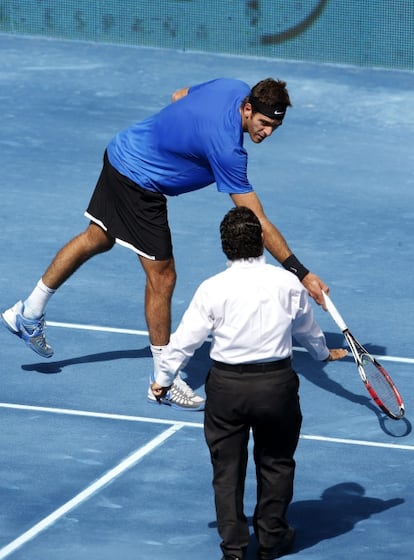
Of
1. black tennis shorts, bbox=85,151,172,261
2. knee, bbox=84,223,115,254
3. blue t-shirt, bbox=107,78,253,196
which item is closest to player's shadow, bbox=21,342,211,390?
knee, bbox=84,223,115,254

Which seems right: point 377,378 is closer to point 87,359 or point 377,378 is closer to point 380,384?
point 380,384

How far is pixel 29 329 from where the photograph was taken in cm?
1026

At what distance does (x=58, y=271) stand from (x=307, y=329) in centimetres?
283

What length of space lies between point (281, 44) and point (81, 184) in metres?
6.69

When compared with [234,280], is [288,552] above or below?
below

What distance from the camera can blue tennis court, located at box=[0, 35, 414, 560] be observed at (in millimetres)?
8148

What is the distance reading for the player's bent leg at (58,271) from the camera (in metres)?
10.2

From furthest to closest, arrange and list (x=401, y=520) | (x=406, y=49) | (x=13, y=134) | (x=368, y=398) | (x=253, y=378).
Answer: (x=406, y=49)
(x=13, y=134)
(x=368, y=398)
(x=401, y=520)
(x=253, y=378)

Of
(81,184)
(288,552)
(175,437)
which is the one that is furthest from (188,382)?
(81,184)

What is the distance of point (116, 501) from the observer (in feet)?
27.4

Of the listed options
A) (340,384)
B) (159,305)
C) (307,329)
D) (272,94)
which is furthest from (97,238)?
(307,329)

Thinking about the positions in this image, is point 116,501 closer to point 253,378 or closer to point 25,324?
point 253,378

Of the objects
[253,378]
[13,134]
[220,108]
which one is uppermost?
[220,108]

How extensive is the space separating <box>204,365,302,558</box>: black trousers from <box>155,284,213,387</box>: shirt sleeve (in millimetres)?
Answer: 176
